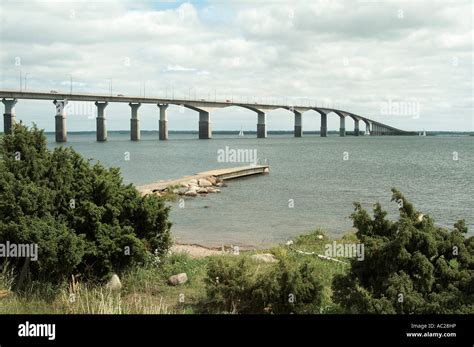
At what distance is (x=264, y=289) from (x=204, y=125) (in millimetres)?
118647

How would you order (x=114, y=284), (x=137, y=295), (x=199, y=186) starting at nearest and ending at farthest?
(x=137, y=295), (x=114, y=284), (x=199, y=186)

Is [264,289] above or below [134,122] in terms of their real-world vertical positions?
below

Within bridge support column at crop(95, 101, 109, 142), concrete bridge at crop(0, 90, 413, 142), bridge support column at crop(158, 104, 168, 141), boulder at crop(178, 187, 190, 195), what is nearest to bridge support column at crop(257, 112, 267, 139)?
concrete bridge at crop(0, 90, 413, 142)

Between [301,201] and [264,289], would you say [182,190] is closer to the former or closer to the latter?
[301,201]

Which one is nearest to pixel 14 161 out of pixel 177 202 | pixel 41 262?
pixel 41 262

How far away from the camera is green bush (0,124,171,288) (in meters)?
7.75

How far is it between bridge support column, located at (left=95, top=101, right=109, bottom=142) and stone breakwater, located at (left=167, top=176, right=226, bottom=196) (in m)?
70.7

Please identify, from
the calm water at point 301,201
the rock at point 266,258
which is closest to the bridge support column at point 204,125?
the calm water at point 301,201

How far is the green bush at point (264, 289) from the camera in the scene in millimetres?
6906

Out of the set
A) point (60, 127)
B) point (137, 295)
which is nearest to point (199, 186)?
point (137, 295)

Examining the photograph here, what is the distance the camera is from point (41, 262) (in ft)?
25.3

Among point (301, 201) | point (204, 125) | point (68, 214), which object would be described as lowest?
point (301, 201)

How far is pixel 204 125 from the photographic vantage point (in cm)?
12469
